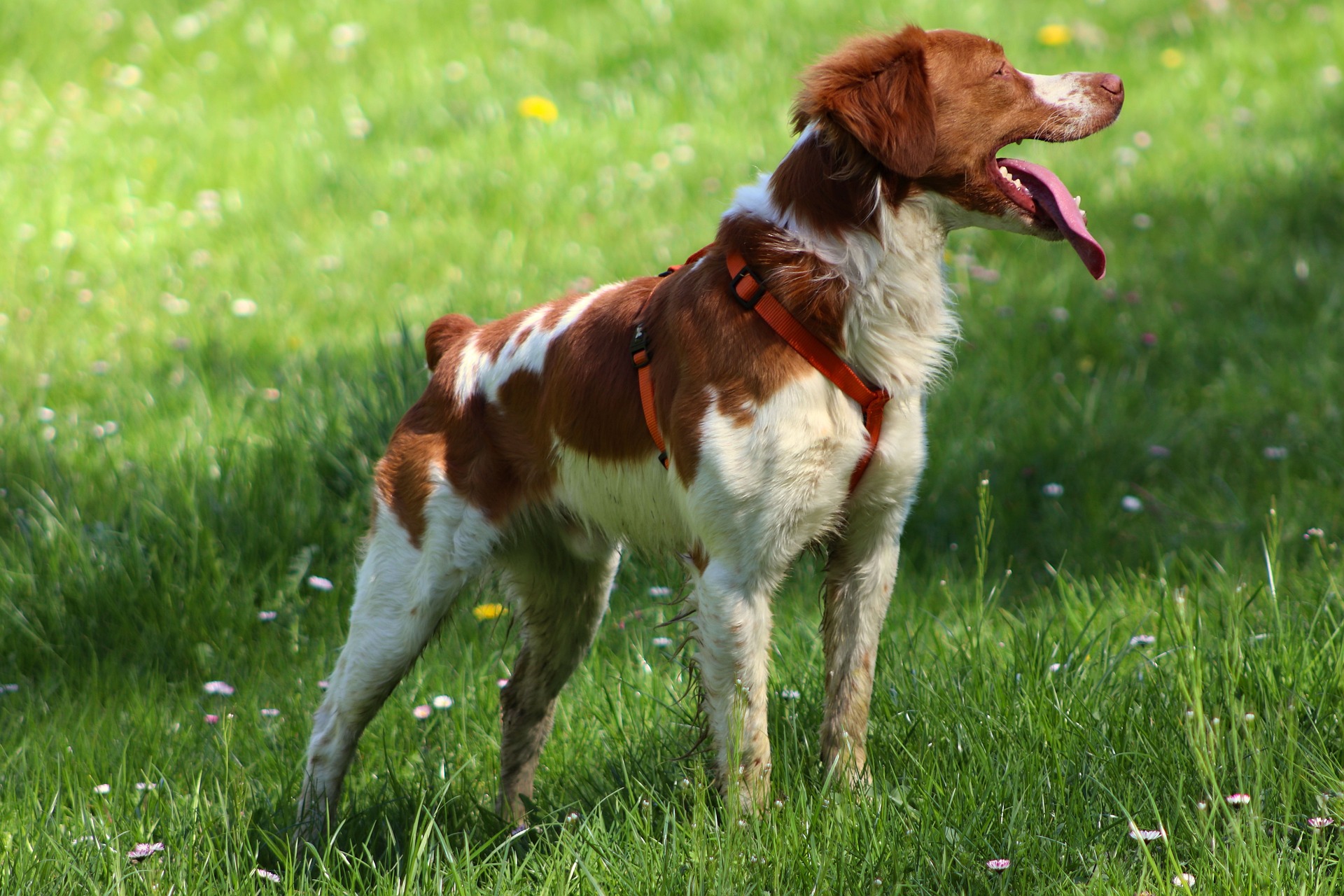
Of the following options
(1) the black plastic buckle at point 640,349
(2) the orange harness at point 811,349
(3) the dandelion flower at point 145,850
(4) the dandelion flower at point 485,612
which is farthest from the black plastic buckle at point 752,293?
(4) the dandelion flower at point 485,612

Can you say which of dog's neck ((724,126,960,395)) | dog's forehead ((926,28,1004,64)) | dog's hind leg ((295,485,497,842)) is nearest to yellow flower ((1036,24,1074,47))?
dog's forehead ((926,28,1004,64))

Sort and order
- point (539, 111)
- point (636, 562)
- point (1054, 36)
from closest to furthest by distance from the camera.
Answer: point (636, 562) < point (539, 111) < point (1054, 36)

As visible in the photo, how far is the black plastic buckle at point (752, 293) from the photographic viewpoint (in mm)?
2564

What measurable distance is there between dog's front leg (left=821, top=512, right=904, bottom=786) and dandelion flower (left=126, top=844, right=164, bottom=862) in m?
1.42

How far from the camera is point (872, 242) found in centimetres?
259

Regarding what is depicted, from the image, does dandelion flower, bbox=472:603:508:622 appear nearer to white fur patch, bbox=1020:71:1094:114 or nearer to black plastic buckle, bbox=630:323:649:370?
black plastic buckle, bbox=630:323:649:370

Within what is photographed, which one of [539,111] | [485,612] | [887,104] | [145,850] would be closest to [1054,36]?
[539,111]

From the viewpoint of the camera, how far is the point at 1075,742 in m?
2.68

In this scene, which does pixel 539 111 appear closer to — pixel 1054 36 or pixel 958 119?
pixel 1054 36

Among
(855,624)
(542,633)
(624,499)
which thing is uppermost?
(624,499)

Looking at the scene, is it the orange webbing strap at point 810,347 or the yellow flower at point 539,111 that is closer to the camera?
the orange webbing strap at point 810,347

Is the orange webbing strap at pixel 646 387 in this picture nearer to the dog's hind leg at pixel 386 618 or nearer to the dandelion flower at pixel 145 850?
the dog's hind leg at pixel 386 618

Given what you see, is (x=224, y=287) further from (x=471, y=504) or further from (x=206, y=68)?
(x=471, y=504)

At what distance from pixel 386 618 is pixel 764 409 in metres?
1.11
